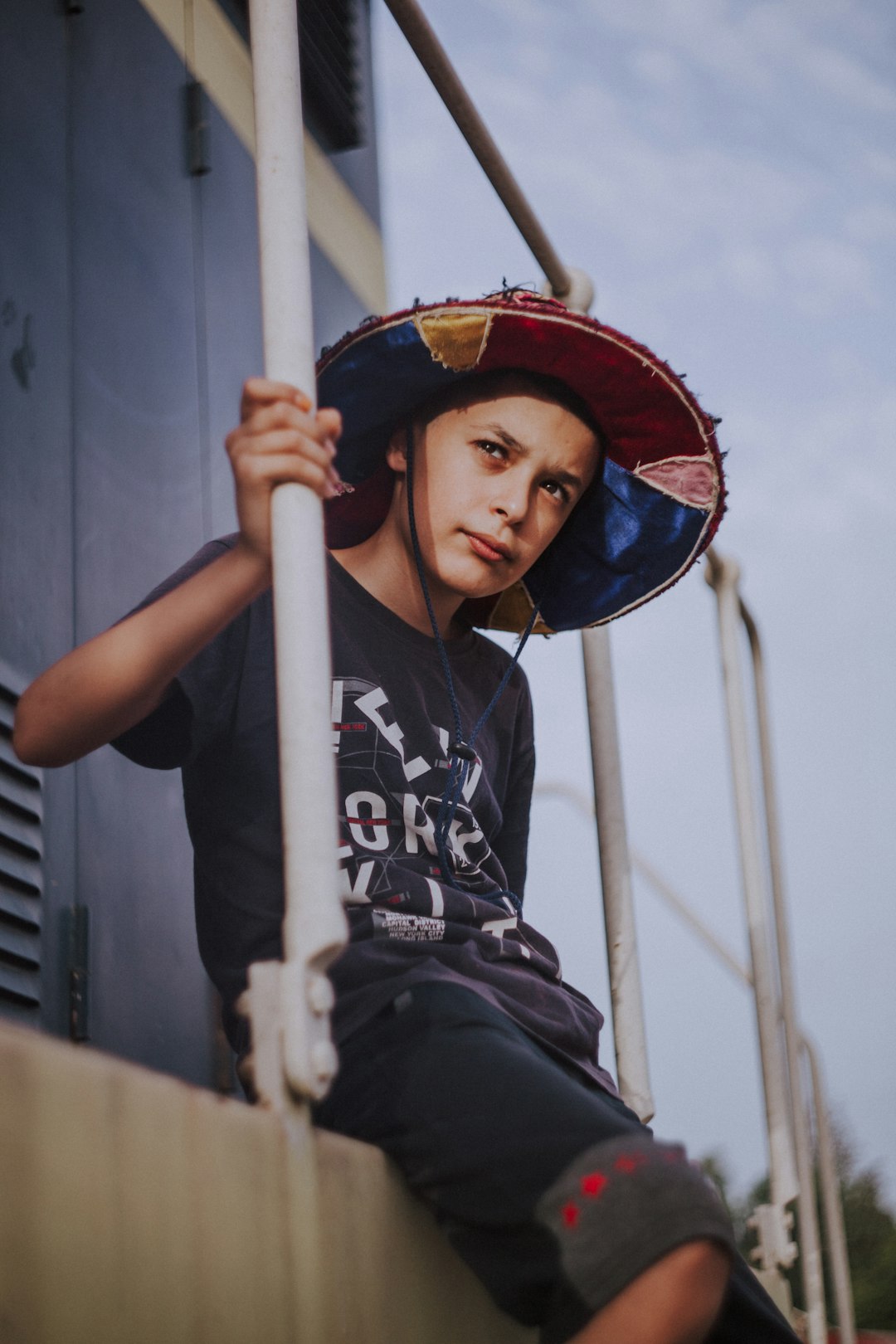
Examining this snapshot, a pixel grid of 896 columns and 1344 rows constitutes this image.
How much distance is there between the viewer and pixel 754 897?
7.97ft

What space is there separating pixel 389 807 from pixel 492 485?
0.39 metres

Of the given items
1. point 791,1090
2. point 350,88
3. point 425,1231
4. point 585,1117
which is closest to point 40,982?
point 425,1231

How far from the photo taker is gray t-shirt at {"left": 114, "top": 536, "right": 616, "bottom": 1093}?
1.26 m

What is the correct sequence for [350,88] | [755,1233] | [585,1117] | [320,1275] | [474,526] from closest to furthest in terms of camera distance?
[320,1275]
[585,1117]
[474,526]
[755,1233]
[350,88]

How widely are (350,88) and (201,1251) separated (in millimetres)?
2682

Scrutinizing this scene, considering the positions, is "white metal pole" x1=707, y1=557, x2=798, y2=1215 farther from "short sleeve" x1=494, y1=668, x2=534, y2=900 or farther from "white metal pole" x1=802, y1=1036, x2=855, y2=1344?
"short sleeve" x1=494, y1=668, x2=534, y2=900

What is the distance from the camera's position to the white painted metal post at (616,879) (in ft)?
5.78

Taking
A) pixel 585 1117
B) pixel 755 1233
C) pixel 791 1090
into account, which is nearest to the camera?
pixel 585 1117

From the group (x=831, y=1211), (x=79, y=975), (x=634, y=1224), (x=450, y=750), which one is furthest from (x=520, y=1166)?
(x=831, y=1211)

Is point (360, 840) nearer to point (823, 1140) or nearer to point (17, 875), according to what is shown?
point (17, 875)

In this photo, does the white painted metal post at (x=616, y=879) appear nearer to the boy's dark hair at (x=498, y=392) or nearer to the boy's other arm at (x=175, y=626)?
the boy's dark hair at (x=498, y=392)

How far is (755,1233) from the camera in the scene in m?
2.19

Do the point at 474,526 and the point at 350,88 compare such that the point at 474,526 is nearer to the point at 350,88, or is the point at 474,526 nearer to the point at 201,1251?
the point at 201,1251

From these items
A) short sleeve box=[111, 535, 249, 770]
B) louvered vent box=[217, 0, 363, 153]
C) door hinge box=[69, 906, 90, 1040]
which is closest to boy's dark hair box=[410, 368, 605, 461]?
short sleeve box=[111, 535, 249, 770]
